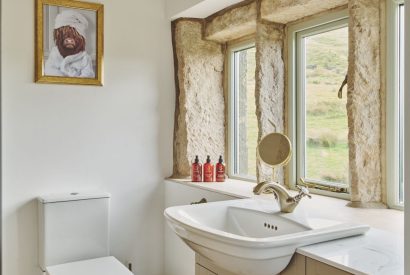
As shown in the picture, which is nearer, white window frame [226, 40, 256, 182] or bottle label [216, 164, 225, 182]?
bottle label [216, 164, 225, 182]

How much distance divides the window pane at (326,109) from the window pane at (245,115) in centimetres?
50

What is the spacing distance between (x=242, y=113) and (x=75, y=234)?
1380mm

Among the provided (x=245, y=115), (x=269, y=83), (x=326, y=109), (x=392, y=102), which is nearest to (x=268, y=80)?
(x=269, y=83)

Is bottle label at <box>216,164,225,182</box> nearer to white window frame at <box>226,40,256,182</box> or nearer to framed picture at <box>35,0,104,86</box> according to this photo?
white window frame at <box>226,40,256,182</box>

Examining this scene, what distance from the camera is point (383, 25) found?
1782mm

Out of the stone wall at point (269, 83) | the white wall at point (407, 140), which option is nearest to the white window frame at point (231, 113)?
the stone wall at point (269, 83)

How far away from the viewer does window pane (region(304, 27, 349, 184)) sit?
204cm

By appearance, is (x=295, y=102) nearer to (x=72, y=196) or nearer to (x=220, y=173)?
(x=220, y=173)

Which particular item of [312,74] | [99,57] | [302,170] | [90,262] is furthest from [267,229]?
[99,57]

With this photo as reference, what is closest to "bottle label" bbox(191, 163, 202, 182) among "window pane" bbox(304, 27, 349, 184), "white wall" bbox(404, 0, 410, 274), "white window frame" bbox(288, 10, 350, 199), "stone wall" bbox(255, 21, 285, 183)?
"stone wall" bbox(255, 21, 285, 183)

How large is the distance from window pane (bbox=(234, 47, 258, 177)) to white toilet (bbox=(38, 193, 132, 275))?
38.4 inches

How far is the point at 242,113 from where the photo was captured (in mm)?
2822

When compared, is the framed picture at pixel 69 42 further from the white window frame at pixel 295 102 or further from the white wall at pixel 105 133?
the white window frame at pixel 295 102

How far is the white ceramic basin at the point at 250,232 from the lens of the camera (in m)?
1.21
